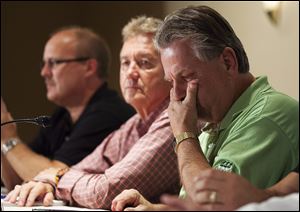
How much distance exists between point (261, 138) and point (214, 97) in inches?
8.3

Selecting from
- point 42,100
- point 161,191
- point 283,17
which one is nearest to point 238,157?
point 161,191

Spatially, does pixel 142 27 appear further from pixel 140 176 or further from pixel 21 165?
pixel 21 165

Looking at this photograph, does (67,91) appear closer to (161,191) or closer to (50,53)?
(50,53)

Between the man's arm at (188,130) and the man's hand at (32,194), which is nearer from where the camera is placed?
the man's arm at (188,130)

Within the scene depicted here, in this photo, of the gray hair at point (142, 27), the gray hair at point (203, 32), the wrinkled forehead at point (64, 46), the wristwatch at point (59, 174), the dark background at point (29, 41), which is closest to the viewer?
the gray hair at point (203, 32)

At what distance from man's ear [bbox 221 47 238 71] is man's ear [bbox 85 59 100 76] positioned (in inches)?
64.6

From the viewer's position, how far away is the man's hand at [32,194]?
1918 millimetres

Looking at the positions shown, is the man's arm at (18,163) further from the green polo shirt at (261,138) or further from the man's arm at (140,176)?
the green polo shirt at (261,138)

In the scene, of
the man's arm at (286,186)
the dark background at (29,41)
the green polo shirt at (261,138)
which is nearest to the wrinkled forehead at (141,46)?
the green polo shirt at (261,138)

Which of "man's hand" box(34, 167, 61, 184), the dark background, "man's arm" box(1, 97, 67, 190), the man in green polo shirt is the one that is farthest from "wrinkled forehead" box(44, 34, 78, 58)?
the man in green polo shirt

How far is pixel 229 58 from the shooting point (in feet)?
4.73

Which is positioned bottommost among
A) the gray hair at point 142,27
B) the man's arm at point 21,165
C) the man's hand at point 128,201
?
the man's arm at point 21,165

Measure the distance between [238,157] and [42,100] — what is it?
3443 millimetres

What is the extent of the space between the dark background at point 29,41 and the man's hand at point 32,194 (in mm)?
2382
